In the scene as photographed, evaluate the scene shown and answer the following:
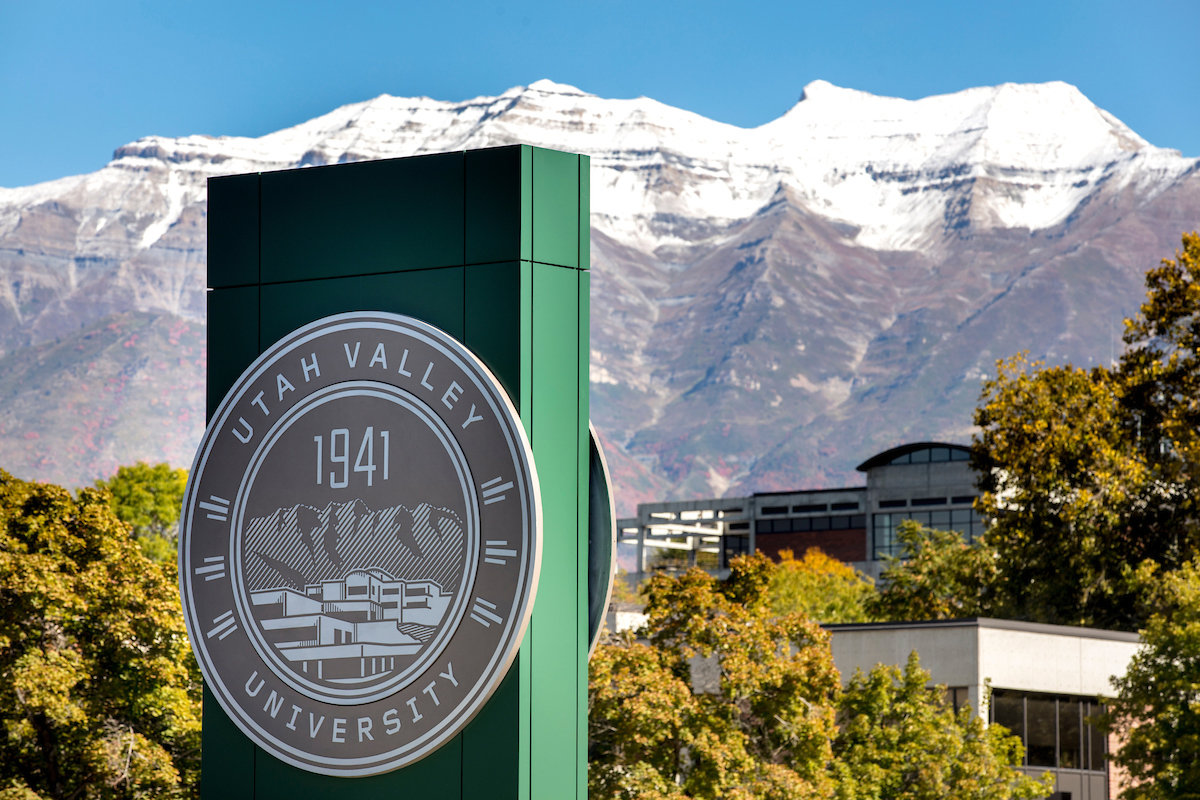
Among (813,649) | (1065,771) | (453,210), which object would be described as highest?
(453,210)

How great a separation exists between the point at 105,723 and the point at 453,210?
1871cm

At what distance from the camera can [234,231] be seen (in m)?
13.9

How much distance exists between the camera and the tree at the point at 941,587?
49781 mm

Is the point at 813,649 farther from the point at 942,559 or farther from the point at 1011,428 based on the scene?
the point at 942,559

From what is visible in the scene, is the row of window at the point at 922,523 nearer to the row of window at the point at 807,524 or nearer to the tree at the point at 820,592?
the row of window at the point at 807,524

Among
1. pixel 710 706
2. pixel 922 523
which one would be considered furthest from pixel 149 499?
pixel 710 706

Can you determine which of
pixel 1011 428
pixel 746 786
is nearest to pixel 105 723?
pixel 746 786

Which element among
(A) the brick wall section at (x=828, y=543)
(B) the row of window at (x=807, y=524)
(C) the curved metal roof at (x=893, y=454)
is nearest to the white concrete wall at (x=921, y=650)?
(C) the curved metal roof at (x=893, y=454)

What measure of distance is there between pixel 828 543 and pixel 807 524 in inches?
200

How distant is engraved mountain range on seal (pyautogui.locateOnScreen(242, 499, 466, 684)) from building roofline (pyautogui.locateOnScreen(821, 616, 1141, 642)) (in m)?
25.6

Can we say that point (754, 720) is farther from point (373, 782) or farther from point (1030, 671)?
point (373, 782)

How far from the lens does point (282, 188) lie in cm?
1358

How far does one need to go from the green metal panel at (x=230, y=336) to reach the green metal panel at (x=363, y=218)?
358 millimetres

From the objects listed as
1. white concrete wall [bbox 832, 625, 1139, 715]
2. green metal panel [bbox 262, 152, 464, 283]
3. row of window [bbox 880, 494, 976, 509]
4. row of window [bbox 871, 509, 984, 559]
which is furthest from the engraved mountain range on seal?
row of window [bbox 880, 494, 976, 509]
